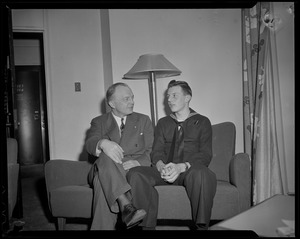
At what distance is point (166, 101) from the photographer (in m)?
1.50

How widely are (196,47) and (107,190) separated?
749 millimetres

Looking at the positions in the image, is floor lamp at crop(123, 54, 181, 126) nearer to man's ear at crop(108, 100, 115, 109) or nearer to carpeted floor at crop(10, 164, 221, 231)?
man's ear at crop(108, 100, 115, 109)

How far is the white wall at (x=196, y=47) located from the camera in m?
1.40

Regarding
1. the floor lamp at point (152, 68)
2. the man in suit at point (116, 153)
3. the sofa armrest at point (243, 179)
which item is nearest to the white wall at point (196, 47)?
the floor lamp at point (152, 68)

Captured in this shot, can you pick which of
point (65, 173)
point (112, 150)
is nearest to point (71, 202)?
point (65, 173)

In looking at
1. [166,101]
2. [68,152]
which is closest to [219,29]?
[166,101]

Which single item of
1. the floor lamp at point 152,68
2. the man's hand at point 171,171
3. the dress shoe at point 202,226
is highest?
the floor lamp at point 152,68

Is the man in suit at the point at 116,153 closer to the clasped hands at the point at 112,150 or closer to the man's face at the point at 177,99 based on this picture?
the clasped hands at the point at 112,150

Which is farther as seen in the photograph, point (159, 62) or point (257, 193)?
point (159, 62)

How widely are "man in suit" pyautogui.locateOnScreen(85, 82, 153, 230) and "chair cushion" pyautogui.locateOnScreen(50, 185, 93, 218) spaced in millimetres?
54

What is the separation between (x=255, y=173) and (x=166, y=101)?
0.53 m

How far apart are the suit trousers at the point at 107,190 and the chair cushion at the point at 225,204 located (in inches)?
13.9

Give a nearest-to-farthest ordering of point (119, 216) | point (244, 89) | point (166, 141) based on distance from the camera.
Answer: point (119, 216), point (166, 141), point (244, 89)

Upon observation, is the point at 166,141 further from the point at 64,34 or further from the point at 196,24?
the point at 64,34
